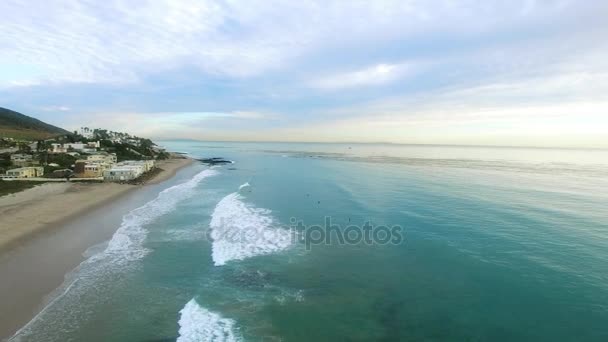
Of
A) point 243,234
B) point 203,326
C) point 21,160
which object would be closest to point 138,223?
point 243,234

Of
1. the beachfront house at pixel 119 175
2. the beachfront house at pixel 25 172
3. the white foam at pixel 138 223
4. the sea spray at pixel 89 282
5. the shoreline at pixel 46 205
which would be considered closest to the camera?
the sea spray at pixel 89 282

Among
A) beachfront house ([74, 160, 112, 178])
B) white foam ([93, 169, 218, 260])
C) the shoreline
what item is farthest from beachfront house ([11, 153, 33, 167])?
white foam ([93, 169, 218, 260])

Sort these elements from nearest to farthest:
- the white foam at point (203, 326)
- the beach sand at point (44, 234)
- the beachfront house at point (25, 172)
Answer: the white foam at point (203, 326)
the beach sand at point (44, 234)
the beachfront house at point (25, 172)

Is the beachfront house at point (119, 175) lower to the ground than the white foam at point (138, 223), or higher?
higher

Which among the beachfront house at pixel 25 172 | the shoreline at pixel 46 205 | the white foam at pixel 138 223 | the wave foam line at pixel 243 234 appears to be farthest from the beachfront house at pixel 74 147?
the wave foam line at pixel 243 234

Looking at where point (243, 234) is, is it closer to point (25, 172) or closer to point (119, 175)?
point (119, 175)

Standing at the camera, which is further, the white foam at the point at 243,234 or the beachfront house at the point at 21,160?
the beachfront house at the point at 21,160

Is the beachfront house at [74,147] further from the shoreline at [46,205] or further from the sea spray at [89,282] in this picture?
the sea spray at [89,282]

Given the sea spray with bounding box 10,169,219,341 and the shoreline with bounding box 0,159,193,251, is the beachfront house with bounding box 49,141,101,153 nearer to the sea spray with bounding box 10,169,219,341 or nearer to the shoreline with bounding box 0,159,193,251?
the shoreline with bounding box 0,159,193,251
